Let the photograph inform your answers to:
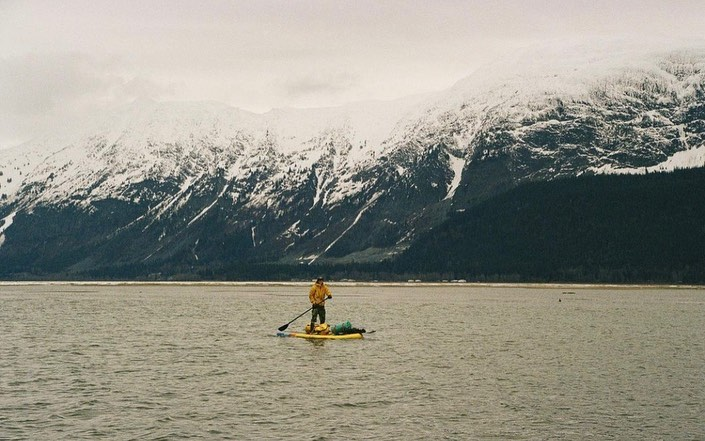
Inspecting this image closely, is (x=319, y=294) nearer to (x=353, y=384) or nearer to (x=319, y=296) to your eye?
(x=319, y=296)

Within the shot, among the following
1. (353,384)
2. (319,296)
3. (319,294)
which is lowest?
(353,384)

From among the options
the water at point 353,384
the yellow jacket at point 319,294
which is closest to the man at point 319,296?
the yellow jacket at point 319,294

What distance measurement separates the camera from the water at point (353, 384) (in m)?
43.1

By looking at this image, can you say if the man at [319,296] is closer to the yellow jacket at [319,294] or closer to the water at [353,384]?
the yellow jacket at [319,294]

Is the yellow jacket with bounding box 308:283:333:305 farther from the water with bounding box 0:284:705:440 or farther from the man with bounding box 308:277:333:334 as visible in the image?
the water with bounding box 0:284:705:440

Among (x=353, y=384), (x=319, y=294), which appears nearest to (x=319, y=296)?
(x=319, y=294)

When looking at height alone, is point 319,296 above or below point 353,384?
above

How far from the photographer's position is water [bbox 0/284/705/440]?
141 ft

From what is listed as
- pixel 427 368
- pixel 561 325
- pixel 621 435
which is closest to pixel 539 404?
pixel 621 435

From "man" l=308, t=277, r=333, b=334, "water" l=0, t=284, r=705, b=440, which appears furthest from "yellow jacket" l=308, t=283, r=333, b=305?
"water" l=0, t=284, r=705, b=440

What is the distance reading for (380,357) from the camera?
71.3m

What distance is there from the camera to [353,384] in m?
56.8

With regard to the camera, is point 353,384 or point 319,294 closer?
point 353,384

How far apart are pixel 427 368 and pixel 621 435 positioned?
23.8m
